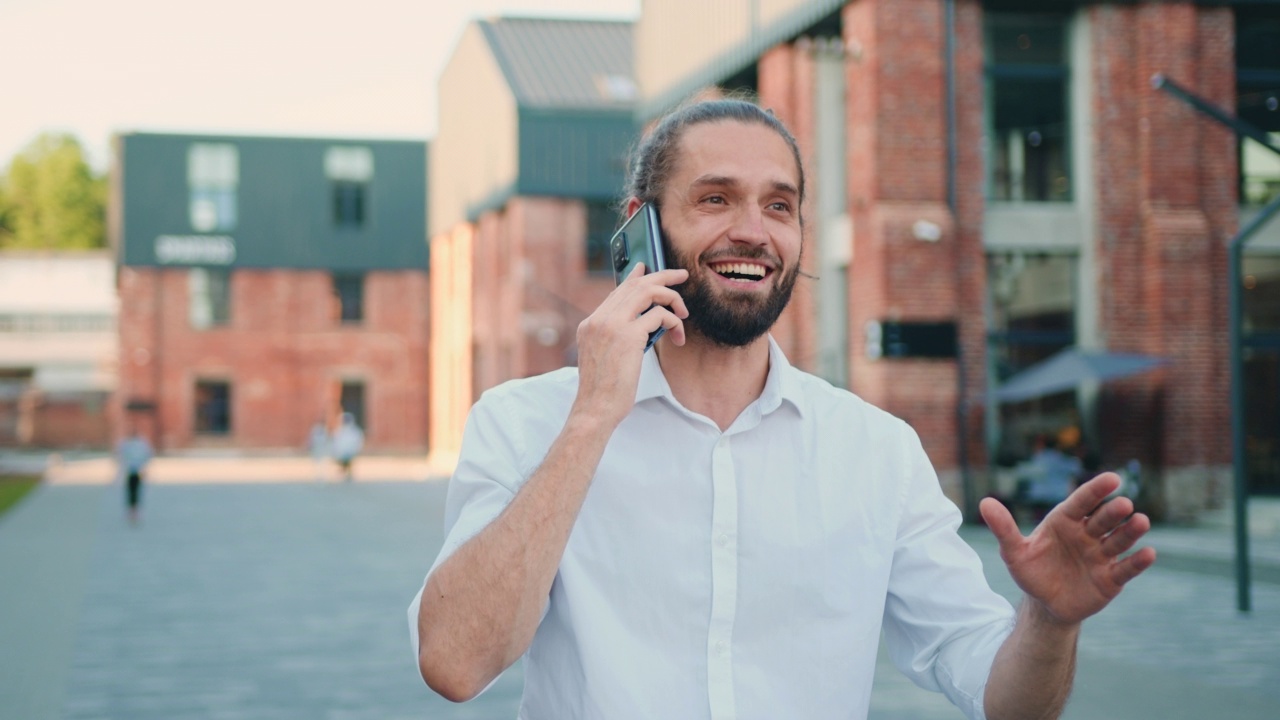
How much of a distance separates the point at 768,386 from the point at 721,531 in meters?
0.32

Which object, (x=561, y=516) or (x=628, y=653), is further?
(x=628, y=653)

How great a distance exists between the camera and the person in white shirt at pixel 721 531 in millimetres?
2268

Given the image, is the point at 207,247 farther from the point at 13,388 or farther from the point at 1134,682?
the point at 1134,682

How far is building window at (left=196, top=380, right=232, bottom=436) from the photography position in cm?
5416

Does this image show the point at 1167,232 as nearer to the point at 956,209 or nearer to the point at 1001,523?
the point at 956,209

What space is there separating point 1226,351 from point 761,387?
1789 centimetres

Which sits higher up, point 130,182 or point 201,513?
point 130,182

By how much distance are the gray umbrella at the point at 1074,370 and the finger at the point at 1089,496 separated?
49.6 ft

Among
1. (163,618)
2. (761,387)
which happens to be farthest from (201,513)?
(761,387)

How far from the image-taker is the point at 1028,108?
19.2 metres

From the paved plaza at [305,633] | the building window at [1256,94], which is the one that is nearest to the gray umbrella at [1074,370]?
the paved plaza at [305,633]

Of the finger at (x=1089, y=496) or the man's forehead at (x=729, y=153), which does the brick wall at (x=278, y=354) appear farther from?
the finger at (x=1089, y=496)

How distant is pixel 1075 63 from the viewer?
1912 centimetres

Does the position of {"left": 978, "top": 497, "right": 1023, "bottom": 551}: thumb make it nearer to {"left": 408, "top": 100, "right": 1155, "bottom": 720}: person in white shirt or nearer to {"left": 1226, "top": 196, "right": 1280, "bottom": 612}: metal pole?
{"left": 408, "top": 100, "right": 1155, "bottom": 720}: person in white shirt
